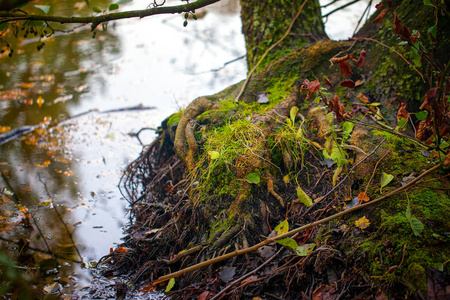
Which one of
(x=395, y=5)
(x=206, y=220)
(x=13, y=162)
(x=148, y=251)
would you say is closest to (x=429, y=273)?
(x=206, y=220)

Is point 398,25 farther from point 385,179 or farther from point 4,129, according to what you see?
point 4,129

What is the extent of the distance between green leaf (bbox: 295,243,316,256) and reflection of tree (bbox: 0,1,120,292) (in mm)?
1817

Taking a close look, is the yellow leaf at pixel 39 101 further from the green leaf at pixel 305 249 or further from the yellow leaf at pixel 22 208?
the green leaf at pixel 305 249

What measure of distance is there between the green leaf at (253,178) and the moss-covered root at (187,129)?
61 centimetres

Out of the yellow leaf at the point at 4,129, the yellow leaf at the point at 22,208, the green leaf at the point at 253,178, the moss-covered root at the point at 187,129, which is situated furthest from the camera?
the yellow leaf at the point at 4,129

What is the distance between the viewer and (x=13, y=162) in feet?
12.3

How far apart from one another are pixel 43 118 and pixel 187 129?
10.4ft

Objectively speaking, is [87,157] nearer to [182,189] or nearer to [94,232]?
[94,232]

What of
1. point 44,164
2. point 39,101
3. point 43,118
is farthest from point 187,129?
point 39,101

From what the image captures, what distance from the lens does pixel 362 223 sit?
170cm

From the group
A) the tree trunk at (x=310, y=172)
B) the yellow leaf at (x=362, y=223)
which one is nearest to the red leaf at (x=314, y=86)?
the tree trunk at (x=310, y=172)

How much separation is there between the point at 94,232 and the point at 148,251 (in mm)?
752

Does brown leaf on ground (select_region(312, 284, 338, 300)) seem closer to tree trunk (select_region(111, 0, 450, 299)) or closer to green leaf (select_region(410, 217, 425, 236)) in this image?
tree trunk (select_region(111, 0, 450, 299))

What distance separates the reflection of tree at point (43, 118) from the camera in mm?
2738
